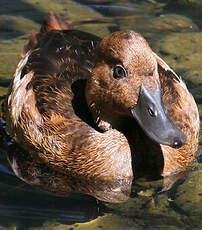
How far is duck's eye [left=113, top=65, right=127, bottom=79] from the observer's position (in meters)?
5.86

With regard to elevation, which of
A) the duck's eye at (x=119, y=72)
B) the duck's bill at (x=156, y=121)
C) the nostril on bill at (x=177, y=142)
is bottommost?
the nostril on bill at (x=177, y=142)

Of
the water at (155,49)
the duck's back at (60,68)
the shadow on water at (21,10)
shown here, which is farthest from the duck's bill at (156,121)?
the shadow on water at (21,10)

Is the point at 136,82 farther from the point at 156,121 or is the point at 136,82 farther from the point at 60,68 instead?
the point at 60,68

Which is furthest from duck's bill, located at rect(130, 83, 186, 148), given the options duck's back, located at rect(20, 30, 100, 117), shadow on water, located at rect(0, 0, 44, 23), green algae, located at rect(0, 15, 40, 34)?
shadow on water, located at rect(0, 0, 44, 23)

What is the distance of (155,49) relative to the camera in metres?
9.34

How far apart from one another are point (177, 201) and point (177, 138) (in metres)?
0.86

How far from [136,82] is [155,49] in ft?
11.9

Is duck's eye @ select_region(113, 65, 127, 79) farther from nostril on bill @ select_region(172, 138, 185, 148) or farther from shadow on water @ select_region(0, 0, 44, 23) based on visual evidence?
shadow on water @ select_region(0, 0, 44, 23)

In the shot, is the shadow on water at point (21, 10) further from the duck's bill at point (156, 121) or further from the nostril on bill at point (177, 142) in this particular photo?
the nostril on bill at point (177, 142)

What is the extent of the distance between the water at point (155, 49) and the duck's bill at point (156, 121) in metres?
0.82

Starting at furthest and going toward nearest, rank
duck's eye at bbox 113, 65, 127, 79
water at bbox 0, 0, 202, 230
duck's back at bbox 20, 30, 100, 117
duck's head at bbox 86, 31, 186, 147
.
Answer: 1. duck's back at bbox 20, 30, 100, 117
2. water at bbox 0, 0, 202, 230
3. duck's eye at bbox 113, 65, 127, 79
4. duck's head at bbox 86, 31, 186, 147

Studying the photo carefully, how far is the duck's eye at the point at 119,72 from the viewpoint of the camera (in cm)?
586

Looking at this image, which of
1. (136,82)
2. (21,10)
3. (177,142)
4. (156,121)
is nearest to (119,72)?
(136,82)

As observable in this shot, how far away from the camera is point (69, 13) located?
10578 millimetres
